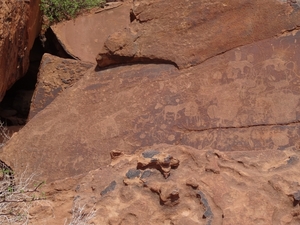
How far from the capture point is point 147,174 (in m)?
1.95

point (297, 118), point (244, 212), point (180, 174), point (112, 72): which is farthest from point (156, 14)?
point (244, 212)

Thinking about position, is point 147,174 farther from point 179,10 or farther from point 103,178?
point 179,10

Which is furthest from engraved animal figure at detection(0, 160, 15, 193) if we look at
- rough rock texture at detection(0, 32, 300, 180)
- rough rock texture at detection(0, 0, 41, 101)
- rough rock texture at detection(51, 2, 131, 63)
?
rough rock texture at detection(51, 2, 131, 63)

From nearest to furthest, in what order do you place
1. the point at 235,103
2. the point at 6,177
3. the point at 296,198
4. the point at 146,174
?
the point at 296,198 < the point at 146,174 < the point at 235,103 < the point at 6,177

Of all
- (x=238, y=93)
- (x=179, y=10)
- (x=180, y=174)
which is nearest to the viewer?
(x=180, y=174)

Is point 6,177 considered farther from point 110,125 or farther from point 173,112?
point 173,112

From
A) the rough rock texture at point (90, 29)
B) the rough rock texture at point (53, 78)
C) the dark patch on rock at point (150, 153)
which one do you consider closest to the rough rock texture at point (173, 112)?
the rough rock texture at point (53, 78)

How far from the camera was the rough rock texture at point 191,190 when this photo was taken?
178 centimetres

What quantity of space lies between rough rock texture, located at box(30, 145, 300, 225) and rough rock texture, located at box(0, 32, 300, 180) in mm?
376

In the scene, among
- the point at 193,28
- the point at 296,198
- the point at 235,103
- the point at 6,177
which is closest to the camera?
the point at 296,198

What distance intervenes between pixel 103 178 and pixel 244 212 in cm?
66

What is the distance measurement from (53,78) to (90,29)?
4.85 feet

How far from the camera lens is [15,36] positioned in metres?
3.12

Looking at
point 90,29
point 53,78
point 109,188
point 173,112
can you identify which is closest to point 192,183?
point 109,188
